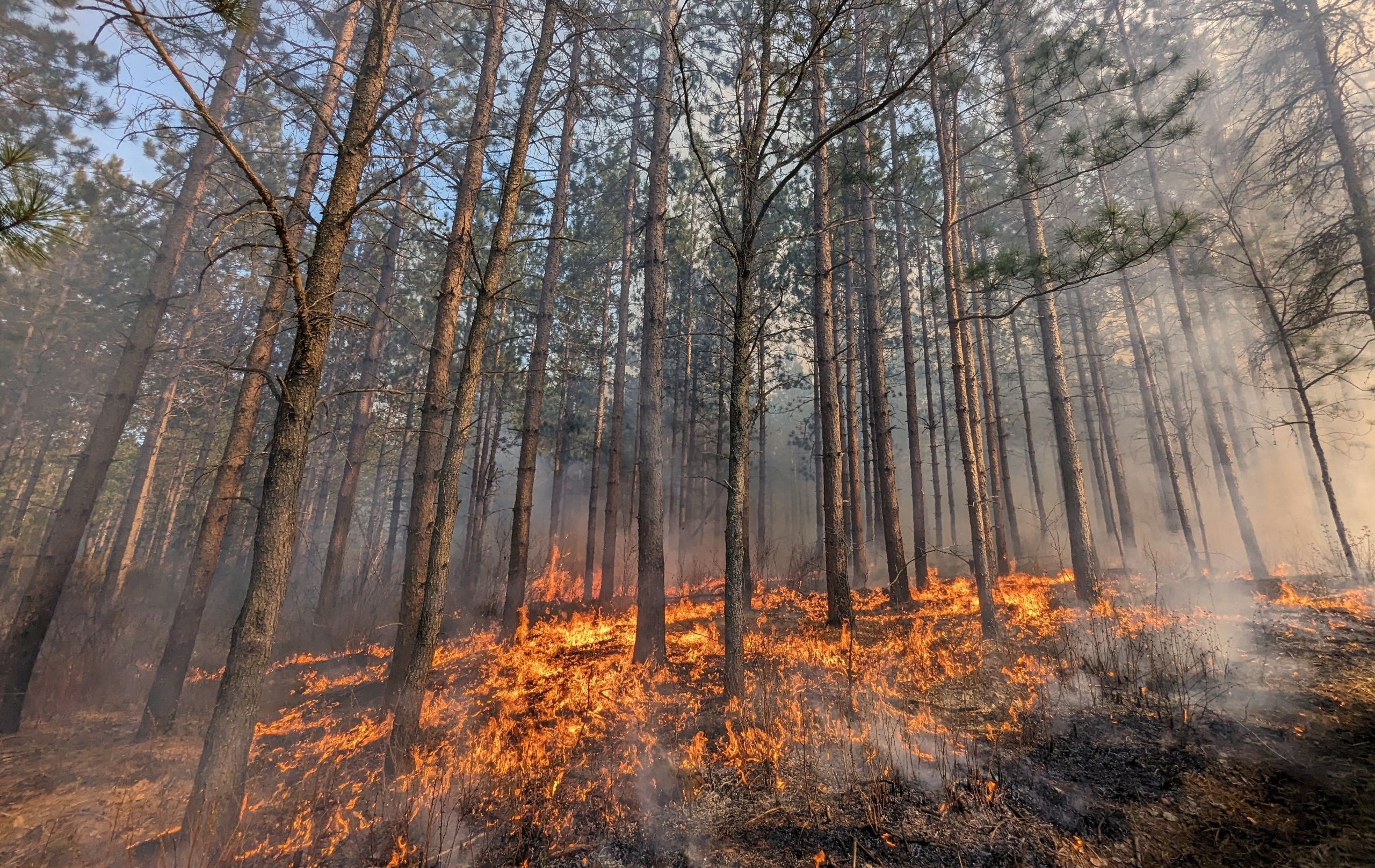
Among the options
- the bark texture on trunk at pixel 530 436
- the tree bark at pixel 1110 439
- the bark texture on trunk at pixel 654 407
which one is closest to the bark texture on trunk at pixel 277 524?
the bark texture on trunk at pixel 654 407

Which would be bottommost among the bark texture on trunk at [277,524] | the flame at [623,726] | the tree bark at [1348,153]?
the flame at [623,726]

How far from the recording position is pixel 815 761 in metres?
4.70

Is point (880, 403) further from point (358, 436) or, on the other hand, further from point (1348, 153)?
point (358, 436)

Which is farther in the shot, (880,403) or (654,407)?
(880,403)

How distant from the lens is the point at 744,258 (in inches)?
202

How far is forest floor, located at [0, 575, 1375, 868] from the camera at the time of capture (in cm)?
362

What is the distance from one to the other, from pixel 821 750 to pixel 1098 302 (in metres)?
23.4

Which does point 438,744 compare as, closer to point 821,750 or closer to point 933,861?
point 821,750

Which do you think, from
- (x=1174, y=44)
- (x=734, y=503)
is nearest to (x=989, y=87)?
(x=734, y=503)

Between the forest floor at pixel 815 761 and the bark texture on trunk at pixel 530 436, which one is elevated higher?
the bark texture on trunk at pixel 530 436

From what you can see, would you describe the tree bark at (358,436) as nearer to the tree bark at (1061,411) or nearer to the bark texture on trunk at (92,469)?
the bark texture on trunk at (92,469)

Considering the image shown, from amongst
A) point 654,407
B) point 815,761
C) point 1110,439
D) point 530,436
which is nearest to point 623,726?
point 815,761

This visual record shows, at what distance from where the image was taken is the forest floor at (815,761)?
3.62 meters

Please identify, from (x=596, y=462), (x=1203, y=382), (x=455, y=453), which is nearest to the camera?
(x=455, y=453)
